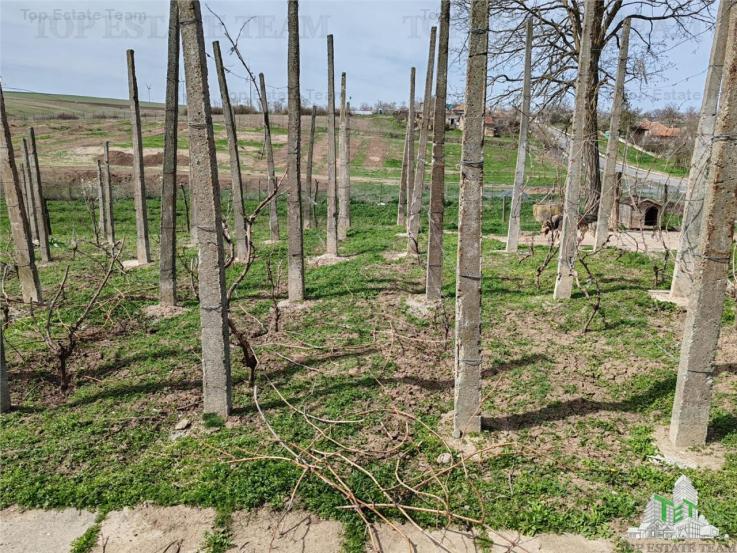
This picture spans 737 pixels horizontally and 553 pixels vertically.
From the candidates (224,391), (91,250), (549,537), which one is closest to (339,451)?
(224,391)

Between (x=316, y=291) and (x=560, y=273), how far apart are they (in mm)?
4038

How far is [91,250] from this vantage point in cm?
1484

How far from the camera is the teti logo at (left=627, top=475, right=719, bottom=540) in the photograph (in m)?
3.54

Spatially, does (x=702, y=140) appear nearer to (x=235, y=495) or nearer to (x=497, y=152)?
(x=235, y=495)

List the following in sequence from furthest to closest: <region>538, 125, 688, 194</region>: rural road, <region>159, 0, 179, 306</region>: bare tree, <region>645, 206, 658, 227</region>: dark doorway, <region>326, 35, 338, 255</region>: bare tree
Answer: <region>645, 206, 658, 227</region>: dark doorway
<region>326, 35, 338, 255</region>: bare tree
<region>159, 0, 179, 306</region>: bare tree
<region>538, 125, 688, 194</region>: rural road

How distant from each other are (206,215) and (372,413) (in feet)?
7.85

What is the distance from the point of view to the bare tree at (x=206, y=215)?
438 centimetres

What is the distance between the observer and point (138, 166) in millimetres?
11133

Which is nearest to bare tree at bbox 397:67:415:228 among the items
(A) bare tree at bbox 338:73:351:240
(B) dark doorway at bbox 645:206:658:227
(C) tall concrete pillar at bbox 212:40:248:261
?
(A) bare tree at bbox 338:73:351:240

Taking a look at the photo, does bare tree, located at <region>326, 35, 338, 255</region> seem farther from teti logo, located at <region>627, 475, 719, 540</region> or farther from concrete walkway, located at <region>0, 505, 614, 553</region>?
teti logo, located at <region>627, 475, 719, 540</region>

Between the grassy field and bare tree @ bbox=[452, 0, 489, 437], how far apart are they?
0.41 meters

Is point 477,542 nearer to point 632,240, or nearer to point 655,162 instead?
point 655,162

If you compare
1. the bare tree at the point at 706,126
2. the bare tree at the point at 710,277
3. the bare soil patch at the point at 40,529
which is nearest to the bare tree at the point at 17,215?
the bare soil patch at the point at 40,529

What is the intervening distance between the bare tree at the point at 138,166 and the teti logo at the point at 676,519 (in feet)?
33.8
